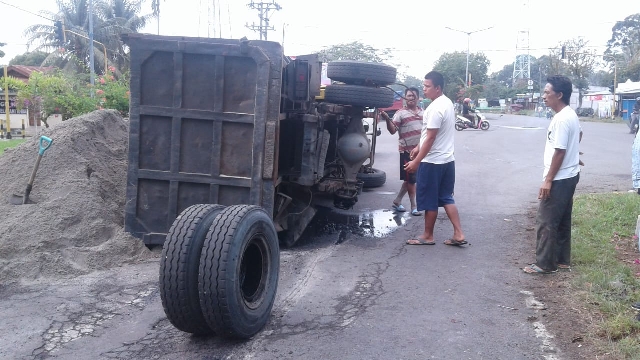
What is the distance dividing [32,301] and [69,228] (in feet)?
4.87

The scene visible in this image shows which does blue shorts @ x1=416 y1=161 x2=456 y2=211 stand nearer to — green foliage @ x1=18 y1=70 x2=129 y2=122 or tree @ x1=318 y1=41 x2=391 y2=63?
green foliage @ x1=18 y1=70 x2=129 y2=122

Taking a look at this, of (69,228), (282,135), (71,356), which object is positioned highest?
(282,135)

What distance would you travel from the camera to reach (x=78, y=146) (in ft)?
25.2

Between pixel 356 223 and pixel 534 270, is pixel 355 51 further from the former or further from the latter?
pixel 534 270

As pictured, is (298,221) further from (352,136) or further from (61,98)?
(61,98)

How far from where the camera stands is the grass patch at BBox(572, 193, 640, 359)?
4334 millimetres

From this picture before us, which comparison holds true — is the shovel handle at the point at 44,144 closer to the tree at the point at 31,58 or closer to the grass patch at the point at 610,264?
the grass patch at the point at 610,264

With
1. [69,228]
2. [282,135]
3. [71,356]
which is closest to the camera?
[71,356]

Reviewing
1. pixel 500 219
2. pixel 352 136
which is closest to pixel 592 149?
pixel 500 219

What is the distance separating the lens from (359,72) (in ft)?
26.7

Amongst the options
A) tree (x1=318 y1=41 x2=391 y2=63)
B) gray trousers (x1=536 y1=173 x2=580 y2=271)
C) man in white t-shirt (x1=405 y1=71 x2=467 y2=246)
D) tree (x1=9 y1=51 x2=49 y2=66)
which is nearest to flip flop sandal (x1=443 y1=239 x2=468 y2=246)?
man in white t-shirt (x1=405 y1=71 x2=467 y2=246)

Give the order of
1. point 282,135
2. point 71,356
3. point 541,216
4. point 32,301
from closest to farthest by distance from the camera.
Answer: point 71,356 < point 32,301 < point 541,216 < point 282,135

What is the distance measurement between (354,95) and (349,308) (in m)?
3.63

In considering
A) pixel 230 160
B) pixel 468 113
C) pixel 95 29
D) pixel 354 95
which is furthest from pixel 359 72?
pixel 95 29
